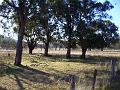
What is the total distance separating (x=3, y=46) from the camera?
3605 inches

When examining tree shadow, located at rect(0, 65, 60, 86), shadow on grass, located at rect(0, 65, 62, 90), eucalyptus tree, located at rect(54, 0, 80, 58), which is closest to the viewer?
shadow on grass, located at rect(0, 65, 62, 90)

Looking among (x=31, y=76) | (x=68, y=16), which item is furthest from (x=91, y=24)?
(x=31, y=76)

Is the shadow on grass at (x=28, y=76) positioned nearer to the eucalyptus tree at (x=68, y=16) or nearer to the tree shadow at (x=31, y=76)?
the tree shadow at (x=31, y=76)

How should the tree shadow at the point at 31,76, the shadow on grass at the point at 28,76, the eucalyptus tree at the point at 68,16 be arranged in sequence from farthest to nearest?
the eucalyptus tree at the point at 68,16 → the tree shadow at the point at 31,76 → the shadow on grass at the point at 28,76

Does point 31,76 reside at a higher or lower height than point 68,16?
lower

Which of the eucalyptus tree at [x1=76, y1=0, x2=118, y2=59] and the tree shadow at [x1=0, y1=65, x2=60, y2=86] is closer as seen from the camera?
the tree shadow at [x1=0, y1=65, x2=60, y2=86]

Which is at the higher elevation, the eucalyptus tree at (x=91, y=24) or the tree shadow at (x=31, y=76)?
the eucalyptus tree at (x=91, y=24)

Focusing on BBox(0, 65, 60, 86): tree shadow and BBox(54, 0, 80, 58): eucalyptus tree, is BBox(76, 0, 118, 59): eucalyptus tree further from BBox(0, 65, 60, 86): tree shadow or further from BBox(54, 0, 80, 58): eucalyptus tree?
BBox(0, 65, 60, 86): tree shadow

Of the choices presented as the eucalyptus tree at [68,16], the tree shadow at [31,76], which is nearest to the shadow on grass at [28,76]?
the tree shadow at [31,76]

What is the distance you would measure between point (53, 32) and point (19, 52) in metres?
26.3

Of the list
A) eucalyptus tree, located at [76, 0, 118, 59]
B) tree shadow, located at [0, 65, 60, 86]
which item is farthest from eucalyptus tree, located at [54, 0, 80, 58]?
tree shadow, located at [0, 65, 60, 86]

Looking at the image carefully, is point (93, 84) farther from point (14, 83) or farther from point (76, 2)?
point (76, 2)

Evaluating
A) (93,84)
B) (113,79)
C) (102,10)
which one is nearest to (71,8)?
(102,10)

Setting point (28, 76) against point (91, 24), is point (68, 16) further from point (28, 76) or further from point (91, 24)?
point (28, 76)
